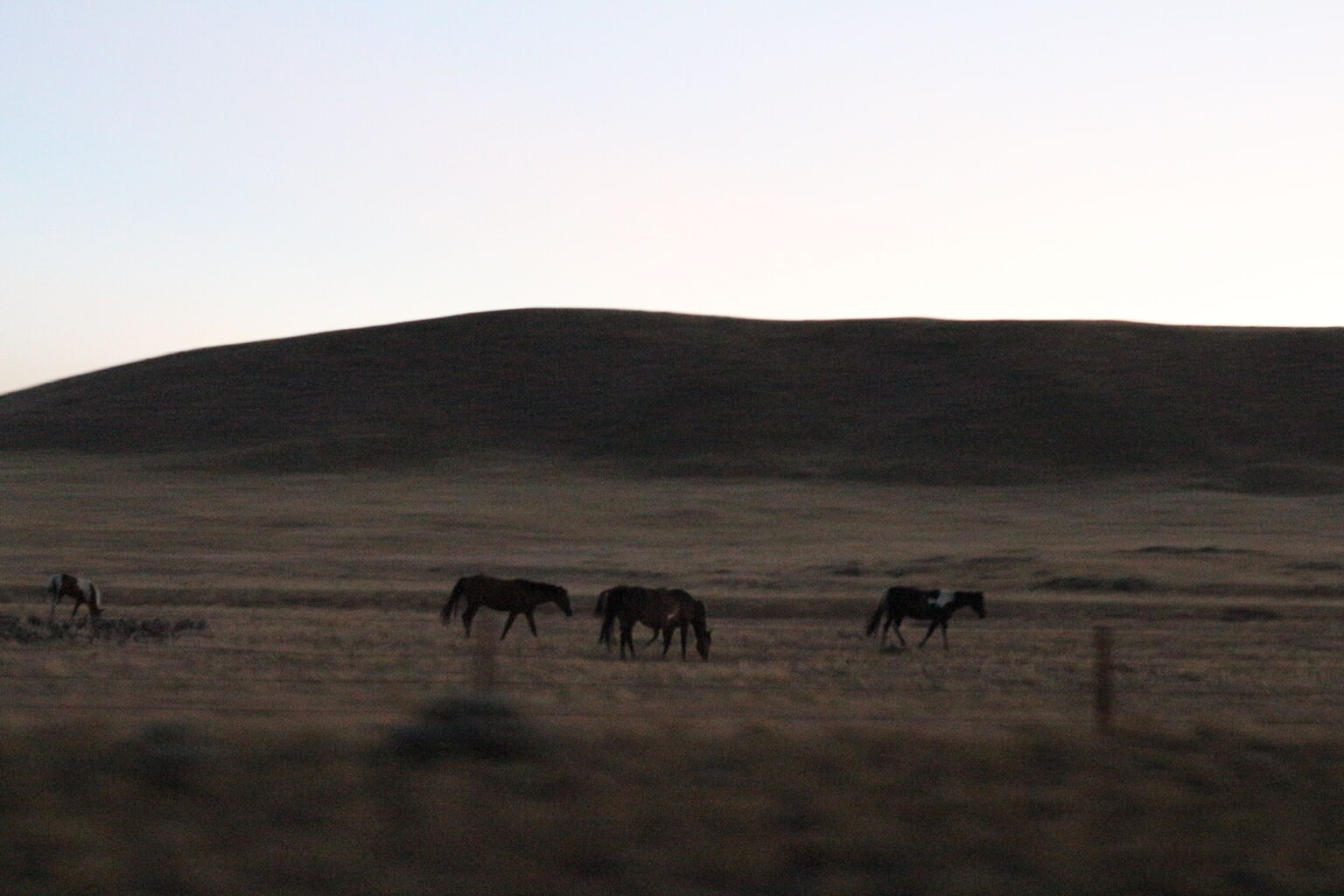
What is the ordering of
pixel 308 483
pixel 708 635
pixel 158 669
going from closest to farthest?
pixel 158 669 < pixel 708 635 < pixel 308 483

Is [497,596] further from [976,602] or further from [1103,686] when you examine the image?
[1103,686]

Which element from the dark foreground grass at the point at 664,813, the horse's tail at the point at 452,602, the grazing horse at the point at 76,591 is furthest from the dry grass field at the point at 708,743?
the grazing horse at the point at 76,591

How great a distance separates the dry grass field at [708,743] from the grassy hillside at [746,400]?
143 feet

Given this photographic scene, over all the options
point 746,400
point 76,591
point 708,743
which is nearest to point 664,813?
point 708,743

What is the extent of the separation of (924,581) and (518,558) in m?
12.3

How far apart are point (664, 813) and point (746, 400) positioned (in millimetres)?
83720

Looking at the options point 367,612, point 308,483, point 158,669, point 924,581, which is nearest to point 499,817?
point 158,669

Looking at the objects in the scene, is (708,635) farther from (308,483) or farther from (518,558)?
(308,483)

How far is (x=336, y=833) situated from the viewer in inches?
296

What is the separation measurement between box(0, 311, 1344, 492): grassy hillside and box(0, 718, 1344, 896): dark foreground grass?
6486 cm

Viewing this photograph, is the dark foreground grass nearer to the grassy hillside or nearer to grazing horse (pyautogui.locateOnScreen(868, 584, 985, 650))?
grazing horse (pyautogui.locateOnScreen(868, 584, 985, 650))

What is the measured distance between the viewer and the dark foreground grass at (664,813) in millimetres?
6977

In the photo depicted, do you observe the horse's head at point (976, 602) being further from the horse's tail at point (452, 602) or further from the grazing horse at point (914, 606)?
the horse's tail at point (452, 602)

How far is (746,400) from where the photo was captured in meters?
91.4
